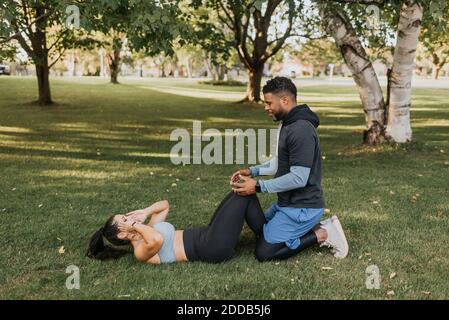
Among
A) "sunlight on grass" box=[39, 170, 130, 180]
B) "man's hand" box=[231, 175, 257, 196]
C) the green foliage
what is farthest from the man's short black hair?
"sunlight on grass" box=[39, 170, 130, 180]

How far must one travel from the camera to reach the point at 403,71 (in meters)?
11.3

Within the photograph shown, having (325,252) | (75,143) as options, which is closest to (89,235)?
(325,252)

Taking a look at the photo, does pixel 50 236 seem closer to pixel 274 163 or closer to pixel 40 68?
pixel 274 163

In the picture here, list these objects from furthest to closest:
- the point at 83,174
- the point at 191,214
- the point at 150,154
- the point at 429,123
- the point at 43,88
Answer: the point at 43,88
the point at 429,123
the point at 150,154
the point at 83,174
the point at 191,214

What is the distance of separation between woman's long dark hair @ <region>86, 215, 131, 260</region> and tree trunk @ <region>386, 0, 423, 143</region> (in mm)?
7989

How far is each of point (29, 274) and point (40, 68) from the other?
72.4ft

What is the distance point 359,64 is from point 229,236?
7562 mm

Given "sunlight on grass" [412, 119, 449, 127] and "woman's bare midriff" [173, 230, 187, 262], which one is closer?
"woman's bare midriff" [173, 230, 187, 262]

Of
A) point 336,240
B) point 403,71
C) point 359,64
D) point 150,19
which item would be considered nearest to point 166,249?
point 336,240

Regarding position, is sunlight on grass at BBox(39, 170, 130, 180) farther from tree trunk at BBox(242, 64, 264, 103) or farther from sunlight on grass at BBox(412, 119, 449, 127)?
tree trunk at BBox(242, 64, 264, 103)

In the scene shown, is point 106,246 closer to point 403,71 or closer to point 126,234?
point 126,234

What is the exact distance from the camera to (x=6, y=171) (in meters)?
10.2

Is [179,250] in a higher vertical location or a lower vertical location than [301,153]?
lower

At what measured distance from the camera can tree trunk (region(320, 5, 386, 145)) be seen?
11.4 m
